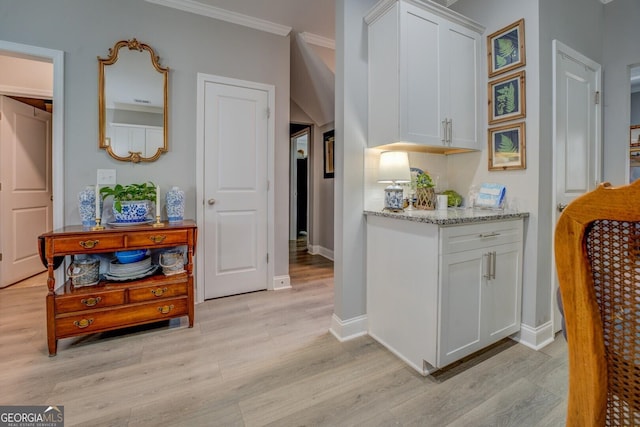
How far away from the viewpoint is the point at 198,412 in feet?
4.47

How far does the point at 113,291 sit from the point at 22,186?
8.15 feet

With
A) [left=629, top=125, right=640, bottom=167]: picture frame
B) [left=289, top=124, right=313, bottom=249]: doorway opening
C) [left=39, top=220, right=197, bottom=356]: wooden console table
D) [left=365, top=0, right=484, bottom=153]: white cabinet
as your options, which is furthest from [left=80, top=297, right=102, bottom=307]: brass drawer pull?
[left=629, top=125, right=640, bottom=167]: picture frame

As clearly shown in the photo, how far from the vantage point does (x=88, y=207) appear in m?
2.12

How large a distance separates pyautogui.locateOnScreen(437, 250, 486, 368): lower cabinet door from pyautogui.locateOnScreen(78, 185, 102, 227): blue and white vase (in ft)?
8.15

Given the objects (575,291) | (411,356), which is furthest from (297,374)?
(575,291)

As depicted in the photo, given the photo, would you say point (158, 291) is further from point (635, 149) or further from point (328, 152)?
point (635, 149)

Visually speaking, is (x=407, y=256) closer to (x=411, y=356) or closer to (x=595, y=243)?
(x=411, y=356)

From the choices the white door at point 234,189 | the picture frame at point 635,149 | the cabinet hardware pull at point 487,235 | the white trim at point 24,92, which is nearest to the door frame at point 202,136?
the white door at point 234,189

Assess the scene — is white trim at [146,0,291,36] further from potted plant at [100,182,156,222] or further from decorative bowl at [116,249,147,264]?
decorative bowl at [116,249,147,264]

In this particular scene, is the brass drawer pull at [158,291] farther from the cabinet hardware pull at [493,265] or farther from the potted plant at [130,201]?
the cabinet hardware pull at [493,265]

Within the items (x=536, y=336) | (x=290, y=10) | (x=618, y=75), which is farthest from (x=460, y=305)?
(x=290, y=10)

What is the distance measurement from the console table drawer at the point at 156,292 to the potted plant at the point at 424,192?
6.24 ft

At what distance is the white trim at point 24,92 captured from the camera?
2.93 m

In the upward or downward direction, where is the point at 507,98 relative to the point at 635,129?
downward
